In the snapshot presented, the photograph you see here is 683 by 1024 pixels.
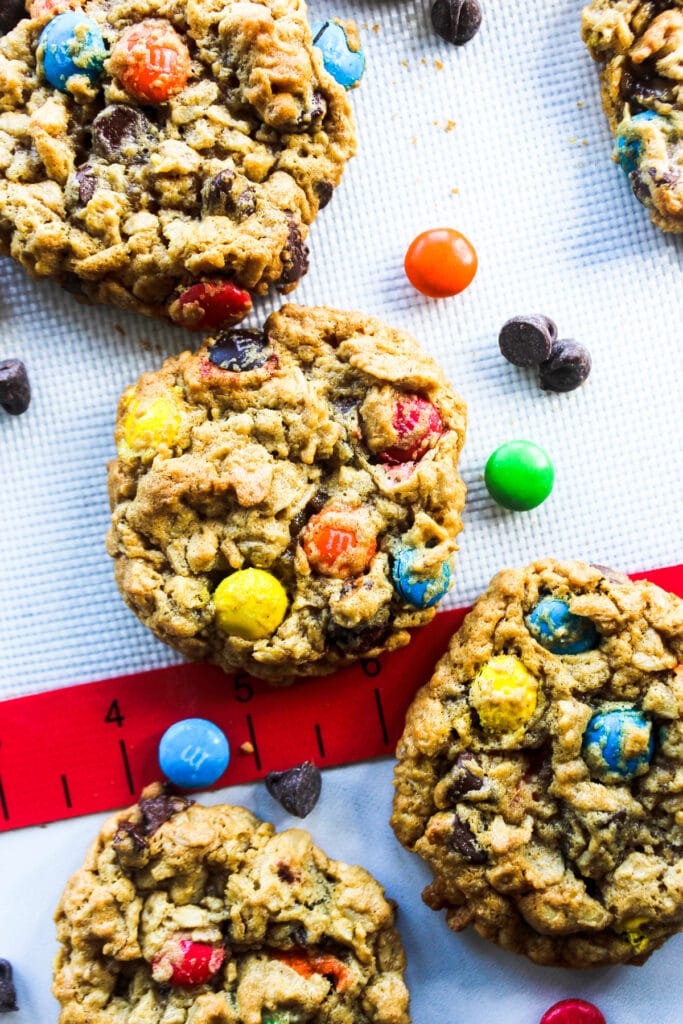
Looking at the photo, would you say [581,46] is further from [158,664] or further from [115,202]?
[158,664]

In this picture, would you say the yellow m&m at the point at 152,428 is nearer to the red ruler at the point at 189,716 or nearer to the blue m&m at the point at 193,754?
the red ruler at the point at 189,716

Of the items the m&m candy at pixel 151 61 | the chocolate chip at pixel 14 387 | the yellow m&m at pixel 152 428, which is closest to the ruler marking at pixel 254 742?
the yellow m&m at pixel 152 428

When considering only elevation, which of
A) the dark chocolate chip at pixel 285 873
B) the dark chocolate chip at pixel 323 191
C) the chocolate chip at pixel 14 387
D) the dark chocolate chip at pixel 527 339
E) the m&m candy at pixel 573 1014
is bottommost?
the m&m candy at pixel 573 1014

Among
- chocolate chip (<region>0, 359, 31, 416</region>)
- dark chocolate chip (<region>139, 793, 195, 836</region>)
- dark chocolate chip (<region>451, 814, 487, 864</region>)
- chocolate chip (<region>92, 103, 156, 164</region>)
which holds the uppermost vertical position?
chocolate chip (<region>92, 103, 156, 164</region>)

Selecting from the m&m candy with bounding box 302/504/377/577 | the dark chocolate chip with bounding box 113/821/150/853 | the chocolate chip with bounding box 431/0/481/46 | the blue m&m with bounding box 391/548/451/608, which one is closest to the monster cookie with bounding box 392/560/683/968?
the blue m&m with bounding box 391/548/451/608

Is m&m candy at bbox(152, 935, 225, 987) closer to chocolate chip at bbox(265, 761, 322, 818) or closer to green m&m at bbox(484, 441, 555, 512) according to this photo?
chocolate chip at bbox(265, 761, 322, 818)

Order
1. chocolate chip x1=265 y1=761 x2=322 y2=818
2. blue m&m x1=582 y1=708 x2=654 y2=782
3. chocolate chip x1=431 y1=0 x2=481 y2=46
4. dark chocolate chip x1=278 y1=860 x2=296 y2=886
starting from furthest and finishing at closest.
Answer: chocolate chip x1=431 y1=0 x2=481 y2=46 < chocolate chip x1=265 y1=761 x2=322 y2=818 < dark chocolate chip x1=278 y1=860 x2=296 y2=886 < blue m&m x1=582 y1=708 x2=654 y2=782

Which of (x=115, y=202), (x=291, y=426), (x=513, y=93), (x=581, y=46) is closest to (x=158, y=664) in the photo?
(x=291, y=426)
